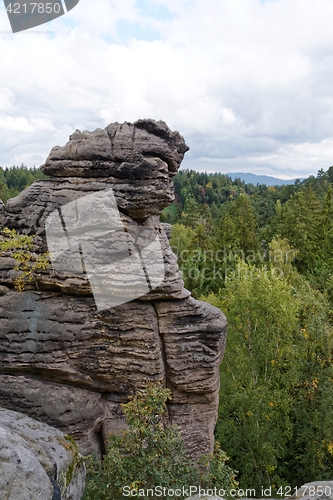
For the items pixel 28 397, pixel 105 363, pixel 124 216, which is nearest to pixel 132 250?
pixel 124 216

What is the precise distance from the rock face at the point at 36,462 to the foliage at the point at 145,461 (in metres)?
0.59

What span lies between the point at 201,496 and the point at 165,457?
113cm

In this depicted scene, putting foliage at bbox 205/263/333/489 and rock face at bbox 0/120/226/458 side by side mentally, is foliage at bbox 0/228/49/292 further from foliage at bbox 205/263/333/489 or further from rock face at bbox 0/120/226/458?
foliage at bbox 205/263/333/489

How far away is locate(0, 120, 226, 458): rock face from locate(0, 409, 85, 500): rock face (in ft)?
2.66

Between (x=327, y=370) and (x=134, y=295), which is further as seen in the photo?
(x=327, y=370)

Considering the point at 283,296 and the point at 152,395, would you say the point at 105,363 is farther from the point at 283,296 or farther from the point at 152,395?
the point at 283,296

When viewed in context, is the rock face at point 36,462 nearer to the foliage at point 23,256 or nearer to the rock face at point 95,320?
the rock face at point 95,320

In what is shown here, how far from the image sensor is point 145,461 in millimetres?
8820

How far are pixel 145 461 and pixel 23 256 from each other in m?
6.77

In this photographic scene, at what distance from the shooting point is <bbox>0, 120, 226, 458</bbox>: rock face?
37.2ft

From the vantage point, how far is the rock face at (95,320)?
11328 mm

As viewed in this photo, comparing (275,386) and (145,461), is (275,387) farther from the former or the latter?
(145,461)

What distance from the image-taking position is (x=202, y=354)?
1191 centimetres

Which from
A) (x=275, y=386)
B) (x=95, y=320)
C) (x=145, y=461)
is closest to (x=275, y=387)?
(x=275, y=386)
